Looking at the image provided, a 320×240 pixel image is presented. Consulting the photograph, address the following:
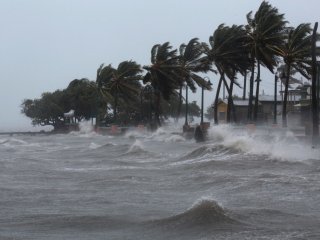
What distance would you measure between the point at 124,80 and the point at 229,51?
20.1 metres

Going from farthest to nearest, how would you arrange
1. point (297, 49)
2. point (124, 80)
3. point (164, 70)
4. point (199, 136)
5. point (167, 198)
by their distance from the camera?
1. point (124, 80)
2. point (164, 70)
3. point (297, 49)
4. point (199, 136)
5. point (167, 198)

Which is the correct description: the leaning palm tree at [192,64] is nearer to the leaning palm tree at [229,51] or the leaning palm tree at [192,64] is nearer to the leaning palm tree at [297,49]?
the leaning palm tree at [229,51]

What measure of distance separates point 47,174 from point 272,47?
94.8 feet

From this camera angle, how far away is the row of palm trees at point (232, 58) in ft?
136

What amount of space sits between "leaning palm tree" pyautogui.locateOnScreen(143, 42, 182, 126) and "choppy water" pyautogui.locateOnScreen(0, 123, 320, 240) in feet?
115

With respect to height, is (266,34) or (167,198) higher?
(266,34)

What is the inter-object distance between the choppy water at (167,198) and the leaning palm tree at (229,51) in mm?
26170

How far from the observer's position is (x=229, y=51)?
45875 mm

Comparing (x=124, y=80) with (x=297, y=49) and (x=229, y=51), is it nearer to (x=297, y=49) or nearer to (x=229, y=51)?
(x=229, y=51)

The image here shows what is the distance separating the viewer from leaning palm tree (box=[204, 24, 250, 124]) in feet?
149

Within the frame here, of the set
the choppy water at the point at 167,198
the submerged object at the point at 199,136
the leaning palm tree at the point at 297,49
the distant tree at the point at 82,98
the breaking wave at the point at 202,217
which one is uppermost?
the leaning palm tree at the point at 297,49

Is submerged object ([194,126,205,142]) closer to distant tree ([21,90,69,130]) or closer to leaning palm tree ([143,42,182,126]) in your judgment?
leaning palm tree ([143,42,182,126])

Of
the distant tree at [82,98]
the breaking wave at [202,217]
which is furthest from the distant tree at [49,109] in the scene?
the breaking wave at [202,217]

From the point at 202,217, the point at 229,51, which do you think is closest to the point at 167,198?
the point at 202,217
